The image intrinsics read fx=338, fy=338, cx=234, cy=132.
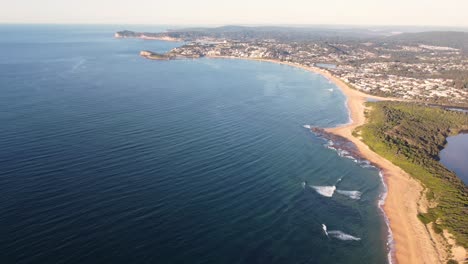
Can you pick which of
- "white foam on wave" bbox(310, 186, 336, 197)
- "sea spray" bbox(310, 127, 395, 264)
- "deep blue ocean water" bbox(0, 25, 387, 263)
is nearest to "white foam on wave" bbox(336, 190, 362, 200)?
"deep blue ocean water" bbox(0, 25, 387, 263)

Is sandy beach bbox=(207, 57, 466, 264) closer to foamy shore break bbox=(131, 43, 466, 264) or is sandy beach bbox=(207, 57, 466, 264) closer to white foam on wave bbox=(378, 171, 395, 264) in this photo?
foamy shore break bbox=(131, 43, 466, 264)

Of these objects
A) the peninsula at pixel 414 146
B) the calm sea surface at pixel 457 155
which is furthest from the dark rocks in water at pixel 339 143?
the calm sea surface at pixel 457 155

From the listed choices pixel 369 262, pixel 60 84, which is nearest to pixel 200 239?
pixel 369 262

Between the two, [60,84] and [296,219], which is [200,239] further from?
[60,84]

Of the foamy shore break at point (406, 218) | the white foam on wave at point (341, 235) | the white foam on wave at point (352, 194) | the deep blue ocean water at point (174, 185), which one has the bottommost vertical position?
the foamy shore break at point (406, 218)

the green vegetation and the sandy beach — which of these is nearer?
the sandy beach

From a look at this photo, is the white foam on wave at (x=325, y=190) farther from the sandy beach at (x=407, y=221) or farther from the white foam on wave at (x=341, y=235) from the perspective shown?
the white foam on wave at (x=341, y=235)
